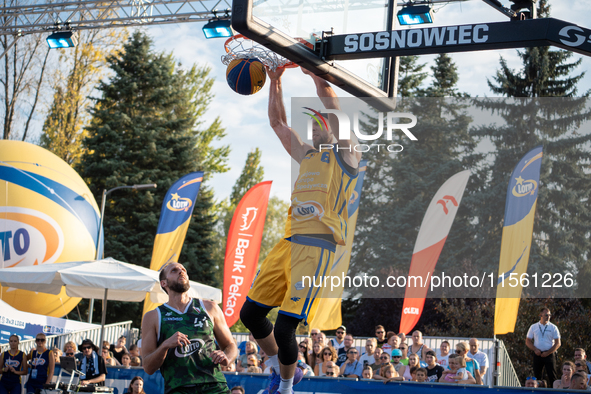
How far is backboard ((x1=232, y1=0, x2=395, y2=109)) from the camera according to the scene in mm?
4031

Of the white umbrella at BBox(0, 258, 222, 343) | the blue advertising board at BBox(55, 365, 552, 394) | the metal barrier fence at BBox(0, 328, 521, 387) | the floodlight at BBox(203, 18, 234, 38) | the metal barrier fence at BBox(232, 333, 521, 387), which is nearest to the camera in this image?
the blue advertising board at BBox(55, 365, 552, 394)

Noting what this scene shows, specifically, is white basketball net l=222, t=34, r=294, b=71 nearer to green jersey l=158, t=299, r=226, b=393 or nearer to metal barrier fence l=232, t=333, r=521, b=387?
green jersey l=158, t=299, r=226, b=393

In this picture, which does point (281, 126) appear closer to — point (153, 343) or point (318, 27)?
point (318, 27)

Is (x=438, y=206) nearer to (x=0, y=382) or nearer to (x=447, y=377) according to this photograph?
(x=447, y=377)

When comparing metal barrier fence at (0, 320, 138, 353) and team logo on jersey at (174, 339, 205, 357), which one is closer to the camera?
team logo on jersey at (174, 339, 205, 357)

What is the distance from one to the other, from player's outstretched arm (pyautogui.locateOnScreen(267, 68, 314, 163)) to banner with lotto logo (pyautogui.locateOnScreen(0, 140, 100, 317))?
1088 centimetres

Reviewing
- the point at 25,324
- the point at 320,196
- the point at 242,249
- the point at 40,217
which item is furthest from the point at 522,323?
the point at 320,196

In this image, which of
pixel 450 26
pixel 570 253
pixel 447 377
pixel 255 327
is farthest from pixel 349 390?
pixel 570 253

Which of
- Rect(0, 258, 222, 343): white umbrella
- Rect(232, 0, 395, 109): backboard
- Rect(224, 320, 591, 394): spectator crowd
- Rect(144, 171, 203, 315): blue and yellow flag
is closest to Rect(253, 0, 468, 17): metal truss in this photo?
Rect(232, 0, 395, 109): backboard

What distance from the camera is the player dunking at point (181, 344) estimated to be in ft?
12.8

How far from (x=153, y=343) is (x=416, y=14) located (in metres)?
9.37

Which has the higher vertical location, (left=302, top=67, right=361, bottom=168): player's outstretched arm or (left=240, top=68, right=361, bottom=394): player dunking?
(left=302, top=67, right=361, bottom=168): player's outstretched arm

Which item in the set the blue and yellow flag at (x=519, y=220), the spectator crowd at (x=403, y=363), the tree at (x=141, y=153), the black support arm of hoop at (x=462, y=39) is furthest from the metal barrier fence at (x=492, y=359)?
the tree at (x=141, y=153)

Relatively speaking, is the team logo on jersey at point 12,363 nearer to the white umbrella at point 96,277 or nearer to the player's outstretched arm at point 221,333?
the white umbrella at point 96,277
